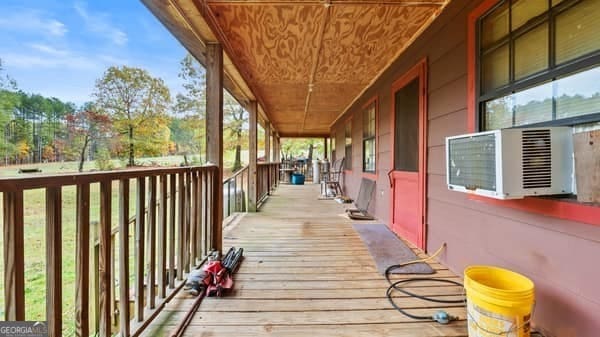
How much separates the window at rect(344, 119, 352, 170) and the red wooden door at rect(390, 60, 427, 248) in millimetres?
3430

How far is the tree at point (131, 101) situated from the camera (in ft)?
15.5

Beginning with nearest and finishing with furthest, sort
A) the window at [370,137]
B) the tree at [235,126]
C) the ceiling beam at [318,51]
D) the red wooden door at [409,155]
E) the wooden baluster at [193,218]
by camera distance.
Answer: the wooden baluster at [193,218], the ceiling beam at [318,51], the red wooden door at [409,155], the window at [370,137], the tree at [235,126]

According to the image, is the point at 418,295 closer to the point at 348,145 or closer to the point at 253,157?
the point at 253,157

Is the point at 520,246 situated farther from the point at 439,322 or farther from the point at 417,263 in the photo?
the point at 417,263

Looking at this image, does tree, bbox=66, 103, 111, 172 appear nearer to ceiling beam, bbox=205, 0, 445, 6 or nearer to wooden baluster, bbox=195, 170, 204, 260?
wooden baluster, bbox=195, 170, 204, 260

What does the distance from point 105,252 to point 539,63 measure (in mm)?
2509

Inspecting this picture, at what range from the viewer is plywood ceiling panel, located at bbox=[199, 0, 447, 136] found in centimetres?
231

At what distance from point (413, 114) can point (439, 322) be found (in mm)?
2278

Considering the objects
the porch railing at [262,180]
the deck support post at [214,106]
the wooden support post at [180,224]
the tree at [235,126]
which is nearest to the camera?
the wooden support post at [180,224]

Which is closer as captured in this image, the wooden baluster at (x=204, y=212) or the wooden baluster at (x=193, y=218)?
the wooden baluster at (x=193, y=218)

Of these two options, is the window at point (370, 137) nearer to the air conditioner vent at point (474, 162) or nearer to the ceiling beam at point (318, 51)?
the ceiling beam at point (318, 51)

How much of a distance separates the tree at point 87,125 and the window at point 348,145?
528 centimetres

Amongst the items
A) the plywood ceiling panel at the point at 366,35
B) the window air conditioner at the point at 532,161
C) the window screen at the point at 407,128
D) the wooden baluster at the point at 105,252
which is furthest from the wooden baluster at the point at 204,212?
the window screen at the point at 407,128

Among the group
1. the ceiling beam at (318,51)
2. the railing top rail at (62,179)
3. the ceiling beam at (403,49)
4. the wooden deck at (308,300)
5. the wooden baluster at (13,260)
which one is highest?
the ceiling beam at (403,49)
